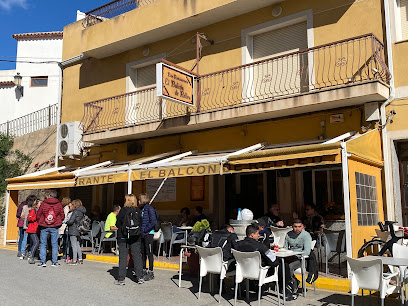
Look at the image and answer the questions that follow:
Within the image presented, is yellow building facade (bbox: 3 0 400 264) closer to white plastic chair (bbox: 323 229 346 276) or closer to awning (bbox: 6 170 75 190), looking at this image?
awning (bbox: 6 170 75 190)

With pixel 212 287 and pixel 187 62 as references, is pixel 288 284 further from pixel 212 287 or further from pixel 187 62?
pixel 187 62

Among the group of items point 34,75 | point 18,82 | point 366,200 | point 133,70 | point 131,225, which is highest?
point 34,75

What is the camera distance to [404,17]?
9461mm

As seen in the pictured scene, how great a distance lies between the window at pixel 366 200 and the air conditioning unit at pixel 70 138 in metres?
10.2

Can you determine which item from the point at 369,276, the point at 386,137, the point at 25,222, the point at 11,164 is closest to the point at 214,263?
the point at 369,276

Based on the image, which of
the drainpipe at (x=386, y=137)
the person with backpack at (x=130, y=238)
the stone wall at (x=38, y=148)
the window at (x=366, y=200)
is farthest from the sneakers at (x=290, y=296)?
the stone wall at (x=38, y=148)

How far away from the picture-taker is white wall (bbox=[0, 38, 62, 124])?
25.8 meters

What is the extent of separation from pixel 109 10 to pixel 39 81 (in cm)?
1296

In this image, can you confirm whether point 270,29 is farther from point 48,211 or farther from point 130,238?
point 48,211

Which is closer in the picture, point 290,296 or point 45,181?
point 290,296

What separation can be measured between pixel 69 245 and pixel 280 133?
6191mm

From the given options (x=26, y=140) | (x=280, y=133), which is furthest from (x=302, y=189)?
(x=26, y=140)

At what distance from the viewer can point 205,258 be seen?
708 centimetres

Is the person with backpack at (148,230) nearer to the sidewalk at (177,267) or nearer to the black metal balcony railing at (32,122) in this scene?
the sidewalk at (177,267)
